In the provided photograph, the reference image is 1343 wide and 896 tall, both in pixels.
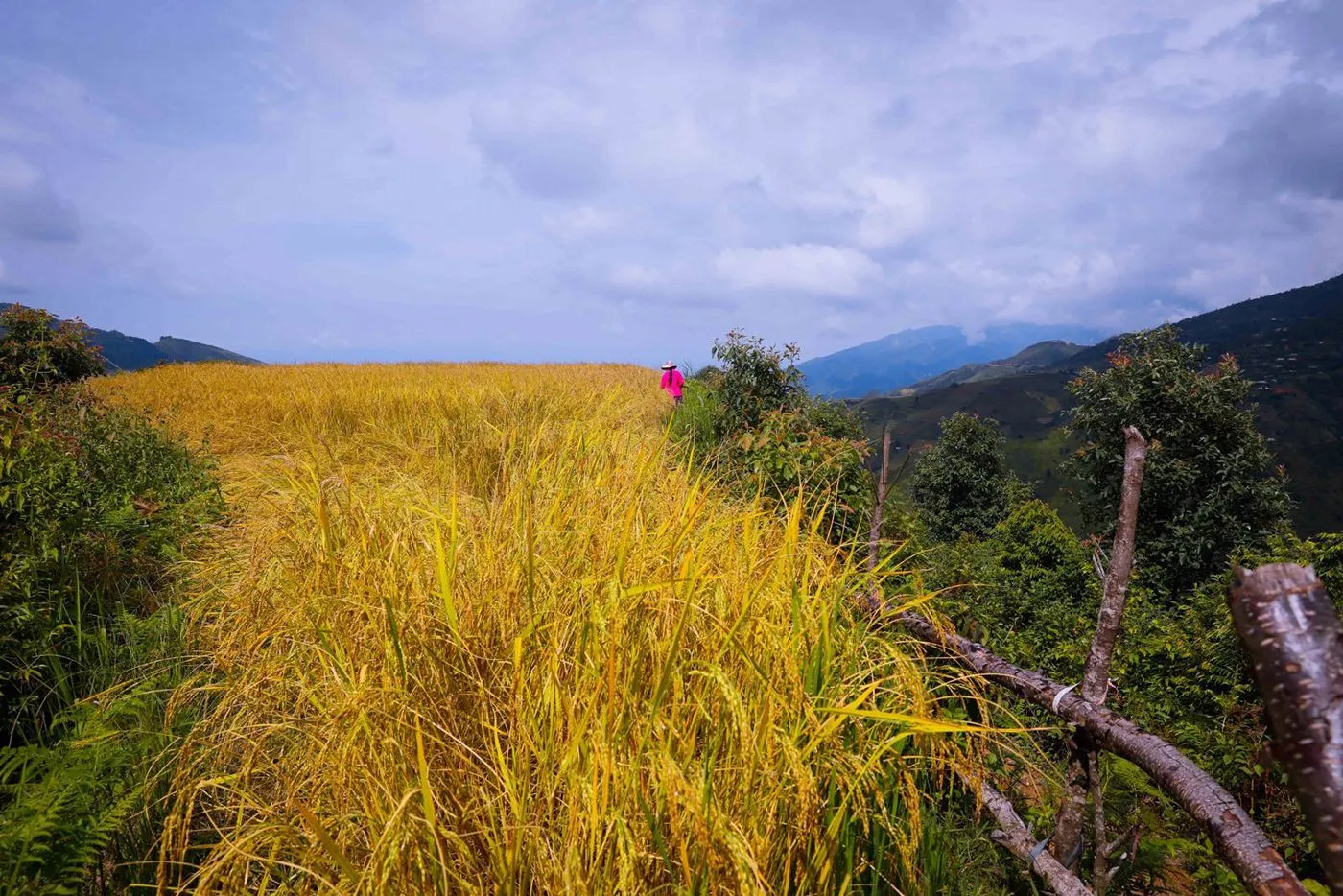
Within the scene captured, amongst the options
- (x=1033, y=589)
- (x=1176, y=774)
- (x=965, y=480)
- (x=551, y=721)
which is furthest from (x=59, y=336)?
(x=965, y=480)

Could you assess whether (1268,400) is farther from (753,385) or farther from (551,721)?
(551,721)

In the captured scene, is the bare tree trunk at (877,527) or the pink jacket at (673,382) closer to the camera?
the bare tree trunk at (877,527)

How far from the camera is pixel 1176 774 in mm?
1874

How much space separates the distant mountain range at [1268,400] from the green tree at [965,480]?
93.2 ft

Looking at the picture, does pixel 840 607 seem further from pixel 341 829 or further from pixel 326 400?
pixel 326 400

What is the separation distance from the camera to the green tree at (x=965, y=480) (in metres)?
28.6

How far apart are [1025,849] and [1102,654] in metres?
0.82

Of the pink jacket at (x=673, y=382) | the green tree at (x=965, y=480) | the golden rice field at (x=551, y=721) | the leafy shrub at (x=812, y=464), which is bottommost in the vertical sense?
the green tree at (x=965, y=480)

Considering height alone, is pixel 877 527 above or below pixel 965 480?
above

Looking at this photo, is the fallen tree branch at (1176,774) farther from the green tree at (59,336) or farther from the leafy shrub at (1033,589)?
the green tree at (59,336)

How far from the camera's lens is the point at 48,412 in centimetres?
434

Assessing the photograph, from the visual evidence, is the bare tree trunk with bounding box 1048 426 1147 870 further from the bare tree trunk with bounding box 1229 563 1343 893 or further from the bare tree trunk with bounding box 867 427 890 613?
the bare tree trunk with bounding box 1229 563 1343 893

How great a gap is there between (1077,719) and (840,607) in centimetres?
89

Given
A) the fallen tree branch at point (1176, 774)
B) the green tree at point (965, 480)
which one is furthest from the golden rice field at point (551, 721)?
the green tree at point (965, 480)
